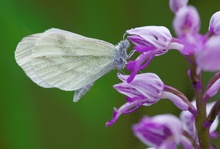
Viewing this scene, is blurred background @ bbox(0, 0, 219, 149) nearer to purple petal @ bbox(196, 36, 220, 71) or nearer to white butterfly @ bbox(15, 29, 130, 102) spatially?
white butterfly @ bbox(15, 29, 130, 102)

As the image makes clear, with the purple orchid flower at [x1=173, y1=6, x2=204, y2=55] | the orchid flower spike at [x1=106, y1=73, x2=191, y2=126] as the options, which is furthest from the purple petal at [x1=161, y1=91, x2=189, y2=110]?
the purple orchid flower at [x1=173, y1=6, x2=204, y2=55]

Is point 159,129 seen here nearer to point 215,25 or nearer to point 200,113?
point 200,113

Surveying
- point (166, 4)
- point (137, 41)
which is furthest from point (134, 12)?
point (137, 41)

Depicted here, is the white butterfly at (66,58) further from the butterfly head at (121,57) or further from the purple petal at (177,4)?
the purple petal at (177,4)

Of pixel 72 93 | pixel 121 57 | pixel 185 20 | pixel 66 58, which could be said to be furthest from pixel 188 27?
pixel 72 93

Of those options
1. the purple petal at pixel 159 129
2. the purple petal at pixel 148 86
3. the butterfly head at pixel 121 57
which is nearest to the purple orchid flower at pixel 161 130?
the purple petal at pixel 159 129

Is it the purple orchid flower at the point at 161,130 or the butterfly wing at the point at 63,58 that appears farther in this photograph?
the butterfly wing at the point at 63,58
